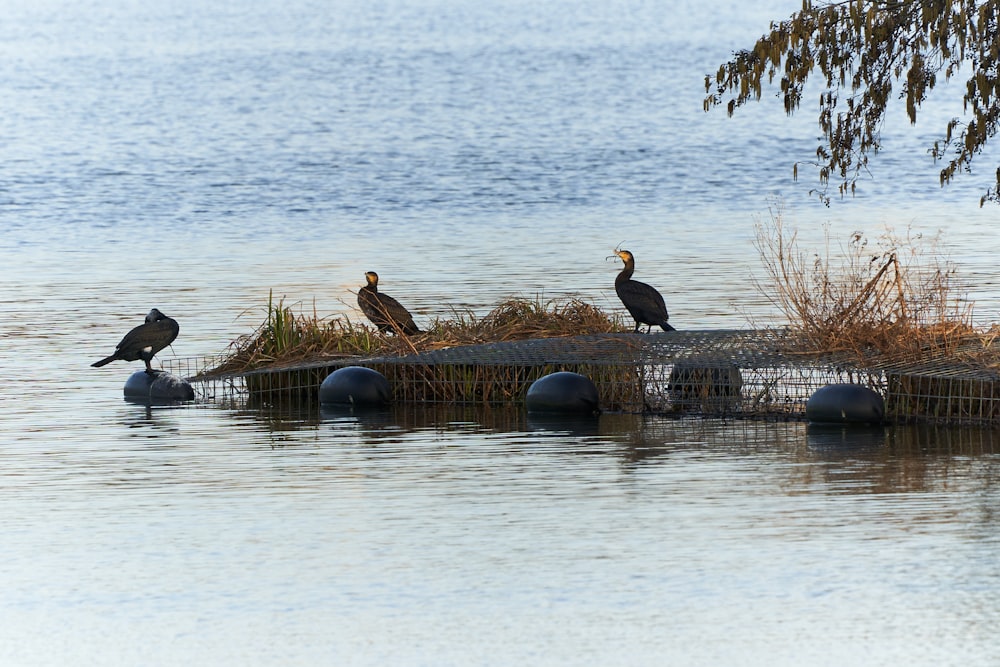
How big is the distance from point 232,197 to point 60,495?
3816 centimetres

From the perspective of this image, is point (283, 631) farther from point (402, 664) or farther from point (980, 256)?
point (980, 256)

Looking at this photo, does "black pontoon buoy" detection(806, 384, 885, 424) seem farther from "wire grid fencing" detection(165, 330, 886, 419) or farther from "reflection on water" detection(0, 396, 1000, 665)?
"wire grid fencing" detection(165, 330, 886, 419)

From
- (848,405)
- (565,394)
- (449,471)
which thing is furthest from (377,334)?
(449,471)

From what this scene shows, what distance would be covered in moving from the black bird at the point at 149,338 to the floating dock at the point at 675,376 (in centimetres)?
62

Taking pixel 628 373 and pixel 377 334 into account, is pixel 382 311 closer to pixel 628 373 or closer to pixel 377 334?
pixel 377 334

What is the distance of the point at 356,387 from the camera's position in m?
19.1

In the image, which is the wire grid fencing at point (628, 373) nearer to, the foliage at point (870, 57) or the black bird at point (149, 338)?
the black bird at point (149, 338)

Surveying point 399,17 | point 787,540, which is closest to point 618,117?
point 787,540

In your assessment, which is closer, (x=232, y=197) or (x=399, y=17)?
(x=232, y=197)

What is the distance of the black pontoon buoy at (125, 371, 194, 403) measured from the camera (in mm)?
20031

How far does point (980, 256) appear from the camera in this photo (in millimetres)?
34312

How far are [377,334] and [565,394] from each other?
336 centimetres

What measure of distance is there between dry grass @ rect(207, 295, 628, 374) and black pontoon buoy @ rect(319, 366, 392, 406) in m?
0.97

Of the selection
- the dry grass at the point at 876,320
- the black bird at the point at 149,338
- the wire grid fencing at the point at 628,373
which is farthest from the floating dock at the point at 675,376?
the black bird at the point at 149,338
